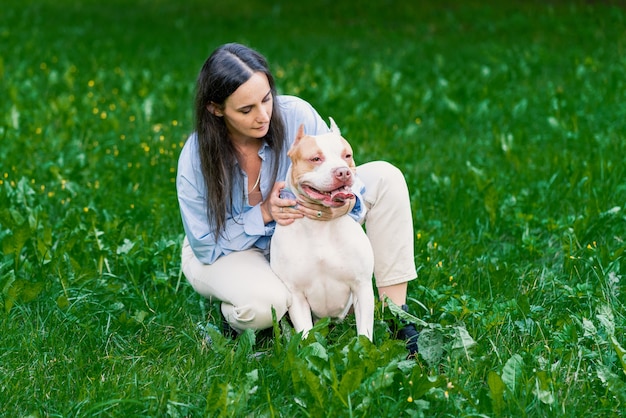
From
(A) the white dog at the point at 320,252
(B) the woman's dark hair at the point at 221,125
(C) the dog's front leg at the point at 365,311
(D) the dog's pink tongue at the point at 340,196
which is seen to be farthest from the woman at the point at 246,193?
(D) the dog's pink tongue at the point at 340,196

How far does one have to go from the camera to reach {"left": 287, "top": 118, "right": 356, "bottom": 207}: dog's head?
10.8 ft

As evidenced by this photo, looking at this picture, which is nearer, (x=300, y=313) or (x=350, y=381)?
(x=350, y=381)

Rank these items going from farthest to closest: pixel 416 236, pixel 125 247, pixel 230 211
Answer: pixel 416 236 < pixel 125 247 < pixel 230 211

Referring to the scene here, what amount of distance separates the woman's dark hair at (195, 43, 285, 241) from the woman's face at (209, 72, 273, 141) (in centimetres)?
3

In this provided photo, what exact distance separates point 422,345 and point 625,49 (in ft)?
23.7

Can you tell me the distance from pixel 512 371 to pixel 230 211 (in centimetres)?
142

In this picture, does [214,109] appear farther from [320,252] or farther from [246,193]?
[320,252]

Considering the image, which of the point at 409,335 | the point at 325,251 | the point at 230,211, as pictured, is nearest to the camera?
the point at 325,251

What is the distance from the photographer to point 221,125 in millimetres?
3959

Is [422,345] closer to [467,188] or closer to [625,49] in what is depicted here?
[467,188]

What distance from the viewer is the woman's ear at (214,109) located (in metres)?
3.86

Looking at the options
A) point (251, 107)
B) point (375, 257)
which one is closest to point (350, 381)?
point (375, 257)

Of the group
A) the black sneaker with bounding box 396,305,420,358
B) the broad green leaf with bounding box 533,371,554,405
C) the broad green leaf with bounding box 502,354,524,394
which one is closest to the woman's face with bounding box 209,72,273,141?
the black sneaker with bounding box 396,305,420,358

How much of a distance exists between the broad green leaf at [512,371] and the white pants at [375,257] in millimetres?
775
